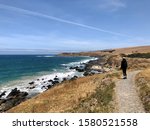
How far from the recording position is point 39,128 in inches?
464

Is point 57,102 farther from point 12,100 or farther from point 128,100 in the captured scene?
point 12,100

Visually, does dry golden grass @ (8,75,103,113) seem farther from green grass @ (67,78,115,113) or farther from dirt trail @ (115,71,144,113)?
dirt trail @ (115,71,144,113)

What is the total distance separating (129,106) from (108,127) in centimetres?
798

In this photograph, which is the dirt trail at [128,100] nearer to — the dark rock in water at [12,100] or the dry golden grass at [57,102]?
the dry golden grass at [57,102]

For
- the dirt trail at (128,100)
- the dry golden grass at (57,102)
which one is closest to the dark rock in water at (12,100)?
the dry golden grass at (57,102)

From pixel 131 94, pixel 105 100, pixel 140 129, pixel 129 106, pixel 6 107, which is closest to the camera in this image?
pixel 140 129

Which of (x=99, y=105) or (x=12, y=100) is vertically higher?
(x=99, y=105)

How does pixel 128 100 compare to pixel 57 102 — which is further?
pixel 57 102

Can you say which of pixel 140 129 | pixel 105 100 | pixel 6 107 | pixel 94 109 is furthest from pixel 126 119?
pixel 6 107

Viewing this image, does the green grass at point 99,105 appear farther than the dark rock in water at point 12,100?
No

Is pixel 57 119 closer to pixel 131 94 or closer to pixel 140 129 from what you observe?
pixel 140 129

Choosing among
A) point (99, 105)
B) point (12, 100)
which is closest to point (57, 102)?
point (99, 105)

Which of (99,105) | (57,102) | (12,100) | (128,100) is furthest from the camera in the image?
(12,100)

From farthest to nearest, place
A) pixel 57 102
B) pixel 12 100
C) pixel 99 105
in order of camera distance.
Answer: pixel 12 100, pixel 57 102, pixel 99 105
